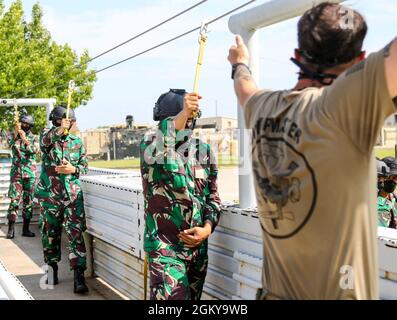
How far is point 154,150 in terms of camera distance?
3797 mm

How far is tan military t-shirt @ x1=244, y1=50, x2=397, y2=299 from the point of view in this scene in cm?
165

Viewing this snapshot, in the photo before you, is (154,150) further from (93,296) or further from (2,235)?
(2,235)

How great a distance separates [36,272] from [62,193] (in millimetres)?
1507

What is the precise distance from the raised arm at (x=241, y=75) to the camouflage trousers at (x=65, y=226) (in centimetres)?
458

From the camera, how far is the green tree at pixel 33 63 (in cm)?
2167

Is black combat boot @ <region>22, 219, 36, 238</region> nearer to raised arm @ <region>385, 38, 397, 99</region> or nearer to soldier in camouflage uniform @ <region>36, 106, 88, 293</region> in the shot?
soldier in camouflage uniform @ <region>36, 106, 88, 293</region>

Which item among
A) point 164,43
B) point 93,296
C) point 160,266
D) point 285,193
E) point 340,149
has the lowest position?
point 93,296

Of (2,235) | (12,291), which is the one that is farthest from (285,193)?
(2,235)

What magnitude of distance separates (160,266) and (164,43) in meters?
3.29

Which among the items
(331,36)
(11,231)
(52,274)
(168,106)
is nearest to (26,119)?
(11,231)

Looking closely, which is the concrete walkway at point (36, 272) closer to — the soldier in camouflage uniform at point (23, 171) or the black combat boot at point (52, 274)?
the black combat boot at point (52, 274)

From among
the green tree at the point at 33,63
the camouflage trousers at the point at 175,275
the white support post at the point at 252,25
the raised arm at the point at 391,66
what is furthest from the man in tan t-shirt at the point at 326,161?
the green tree at the point at 33,63

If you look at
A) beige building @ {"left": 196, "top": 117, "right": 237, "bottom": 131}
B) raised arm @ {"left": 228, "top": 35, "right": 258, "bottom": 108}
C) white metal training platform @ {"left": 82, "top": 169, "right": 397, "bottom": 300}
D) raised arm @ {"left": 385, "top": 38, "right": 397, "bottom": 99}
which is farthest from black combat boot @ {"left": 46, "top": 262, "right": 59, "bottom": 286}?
beige building @ {"left": 196, "top": 117, "right": 237, "bottom": 131}

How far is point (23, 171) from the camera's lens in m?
10.1
